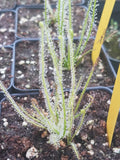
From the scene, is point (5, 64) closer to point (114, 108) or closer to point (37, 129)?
point (37, 129)

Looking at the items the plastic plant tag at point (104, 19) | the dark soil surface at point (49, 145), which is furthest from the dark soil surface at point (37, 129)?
the plastic plant tag at point (104, 19)

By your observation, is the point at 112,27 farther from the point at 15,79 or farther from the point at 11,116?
the point at 11,116

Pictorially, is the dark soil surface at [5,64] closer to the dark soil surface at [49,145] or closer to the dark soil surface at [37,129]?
the dark soil surface at [37,129]

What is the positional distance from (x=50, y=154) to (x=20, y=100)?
0.30 meters

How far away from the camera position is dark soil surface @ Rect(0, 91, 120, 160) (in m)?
0.91

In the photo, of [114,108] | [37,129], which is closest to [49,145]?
[37,129]

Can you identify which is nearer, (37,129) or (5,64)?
(37,129)

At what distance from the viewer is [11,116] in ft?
3.40

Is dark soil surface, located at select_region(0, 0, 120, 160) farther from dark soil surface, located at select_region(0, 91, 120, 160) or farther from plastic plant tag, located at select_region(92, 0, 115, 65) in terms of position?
plastic plant tag, located at select_region(92, 0, 115, 65)

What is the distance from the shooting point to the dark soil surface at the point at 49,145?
0.91 metres

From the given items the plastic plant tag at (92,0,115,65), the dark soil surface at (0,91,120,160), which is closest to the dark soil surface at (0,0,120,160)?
the dark soil surface at (0,91,120,160)

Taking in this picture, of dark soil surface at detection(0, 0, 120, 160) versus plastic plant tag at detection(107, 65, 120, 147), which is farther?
dark soil surface at detection(0, 0, 120, 160)

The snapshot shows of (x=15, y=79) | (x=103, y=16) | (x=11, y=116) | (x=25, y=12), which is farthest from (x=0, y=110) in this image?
(x=25, y=12)

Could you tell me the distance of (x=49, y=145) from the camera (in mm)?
937
